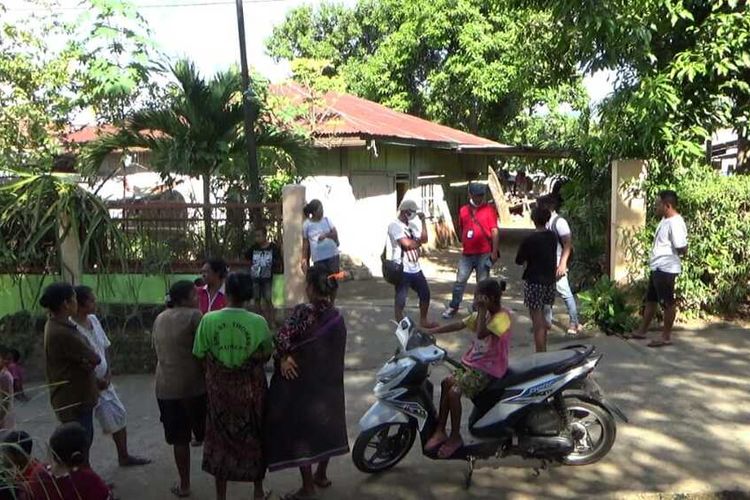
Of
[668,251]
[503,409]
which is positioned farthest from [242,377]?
[668,251]

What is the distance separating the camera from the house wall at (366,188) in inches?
543

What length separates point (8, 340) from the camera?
25.8 ft

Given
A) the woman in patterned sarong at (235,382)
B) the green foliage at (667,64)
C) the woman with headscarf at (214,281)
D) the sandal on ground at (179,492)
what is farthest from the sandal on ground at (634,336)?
the sandal on ground at (179,492)

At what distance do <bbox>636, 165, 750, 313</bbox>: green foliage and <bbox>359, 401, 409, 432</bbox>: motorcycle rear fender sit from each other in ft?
16.4

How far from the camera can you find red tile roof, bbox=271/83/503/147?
1314 cm

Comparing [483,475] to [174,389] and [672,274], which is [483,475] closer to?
[174,389]

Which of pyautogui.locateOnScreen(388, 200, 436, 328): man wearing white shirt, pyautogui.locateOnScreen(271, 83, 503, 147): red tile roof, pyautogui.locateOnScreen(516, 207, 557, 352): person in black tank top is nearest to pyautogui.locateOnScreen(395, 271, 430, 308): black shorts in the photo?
pyautogui.locateOnScreen(388, 200, 436, 328): man wearing white shirt

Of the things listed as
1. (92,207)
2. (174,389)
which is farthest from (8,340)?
(174,389)

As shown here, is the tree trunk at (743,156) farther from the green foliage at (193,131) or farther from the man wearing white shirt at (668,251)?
the green foliage at (193,131)

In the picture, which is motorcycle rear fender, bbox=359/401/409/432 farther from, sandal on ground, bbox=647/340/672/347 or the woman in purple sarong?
sandal on ground, bbox=647/340/672/347

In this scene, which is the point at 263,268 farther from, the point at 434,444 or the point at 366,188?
the point at 366,188

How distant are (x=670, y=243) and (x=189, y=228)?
5183mm

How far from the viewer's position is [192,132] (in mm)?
9039

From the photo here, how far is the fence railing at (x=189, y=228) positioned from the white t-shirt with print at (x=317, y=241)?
0.46 m
